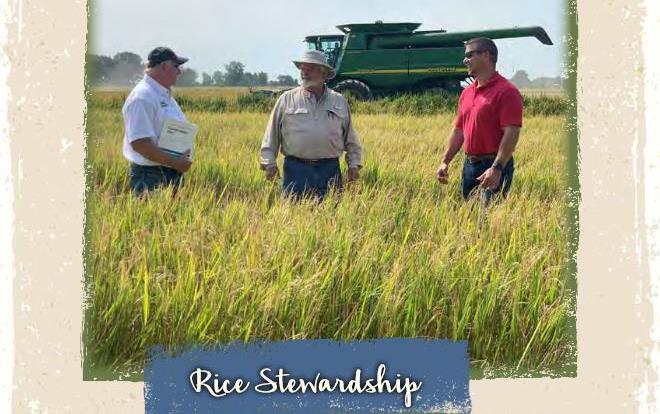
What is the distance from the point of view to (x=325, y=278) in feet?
8.07

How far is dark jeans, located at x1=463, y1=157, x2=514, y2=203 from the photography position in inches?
139

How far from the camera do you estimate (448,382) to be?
7.07 ft

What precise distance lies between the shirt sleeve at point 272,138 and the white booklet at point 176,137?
0.57m

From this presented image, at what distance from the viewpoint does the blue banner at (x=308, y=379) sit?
211cm

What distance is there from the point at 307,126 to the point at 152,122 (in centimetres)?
96

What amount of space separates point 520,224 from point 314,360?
140 cm

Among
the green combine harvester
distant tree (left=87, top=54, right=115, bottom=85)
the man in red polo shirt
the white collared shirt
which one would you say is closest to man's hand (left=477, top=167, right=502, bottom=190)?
the man in red polo shirt

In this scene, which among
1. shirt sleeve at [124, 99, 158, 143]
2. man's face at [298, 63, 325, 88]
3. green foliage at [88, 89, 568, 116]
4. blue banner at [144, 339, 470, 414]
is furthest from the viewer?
green foliage at [88, 89, 568, 116]

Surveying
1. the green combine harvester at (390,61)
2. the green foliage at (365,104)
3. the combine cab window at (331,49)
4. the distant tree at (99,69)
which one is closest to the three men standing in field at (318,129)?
the distant tree at (99,69)

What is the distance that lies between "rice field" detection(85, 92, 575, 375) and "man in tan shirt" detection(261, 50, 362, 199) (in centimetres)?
64

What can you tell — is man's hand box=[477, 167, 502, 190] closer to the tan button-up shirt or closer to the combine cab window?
the tan button-up shirt

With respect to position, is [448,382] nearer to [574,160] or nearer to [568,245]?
[568,245]

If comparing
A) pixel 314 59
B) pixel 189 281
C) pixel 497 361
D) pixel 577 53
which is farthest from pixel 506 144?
pixel 189 281

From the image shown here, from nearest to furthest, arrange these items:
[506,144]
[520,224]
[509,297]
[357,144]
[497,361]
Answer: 1. [497,361]
2. [509,297]
3. [520,224]
4. [506,144]
5. [357,144]
